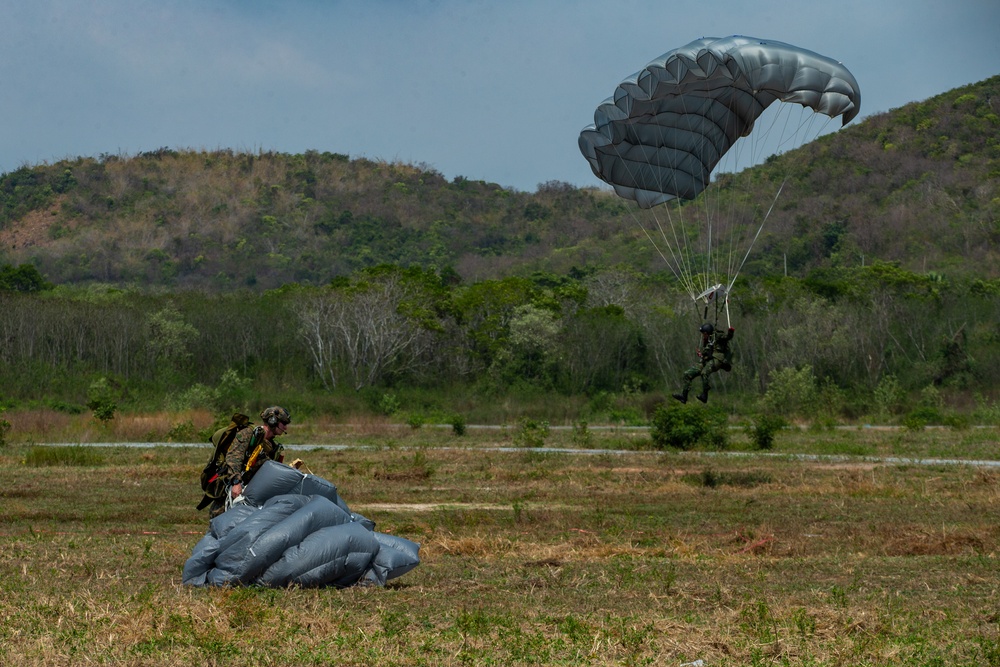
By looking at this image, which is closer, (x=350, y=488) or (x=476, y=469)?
(x=350, y=488)

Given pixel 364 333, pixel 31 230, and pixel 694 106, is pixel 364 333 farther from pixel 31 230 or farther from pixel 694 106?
pixel 31 230

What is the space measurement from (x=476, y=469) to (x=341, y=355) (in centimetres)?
3096

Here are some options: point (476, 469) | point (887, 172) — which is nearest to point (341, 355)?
point (476, 469)

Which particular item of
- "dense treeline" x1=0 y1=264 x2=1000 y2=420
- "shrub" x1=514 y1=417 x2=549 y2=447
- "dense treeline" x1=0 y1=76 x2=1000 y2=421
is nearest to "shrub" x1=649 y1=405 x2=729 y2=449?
"shrub" x1=514 y1=417 x2=549 y2=447

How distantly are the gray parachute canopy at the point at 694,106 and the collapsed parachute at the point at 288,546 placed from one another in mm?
10227

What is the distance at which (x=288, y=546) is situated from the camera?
8398mm

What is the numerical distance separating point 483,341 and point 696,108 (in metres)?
34.1

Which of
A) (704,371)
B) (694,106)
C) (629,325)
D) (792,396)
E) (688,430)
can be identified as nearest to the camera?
(704,371)

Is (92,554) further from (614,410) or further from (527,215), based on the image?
(527,215)

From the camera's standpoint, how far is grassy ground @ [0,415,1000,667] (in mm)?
6559

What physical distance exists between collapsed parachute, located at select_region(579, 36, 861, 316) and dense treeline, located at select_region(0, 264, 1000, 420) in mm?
23203

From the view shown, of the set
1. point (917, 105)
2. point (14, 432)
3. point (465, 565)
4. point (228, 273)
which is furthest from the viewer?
point (228, 273)

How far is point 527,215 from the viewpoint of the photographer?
135125 mm

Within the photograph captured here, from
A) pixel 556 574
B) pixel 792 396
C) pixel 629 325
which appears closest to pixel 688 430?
pixel 792 396
